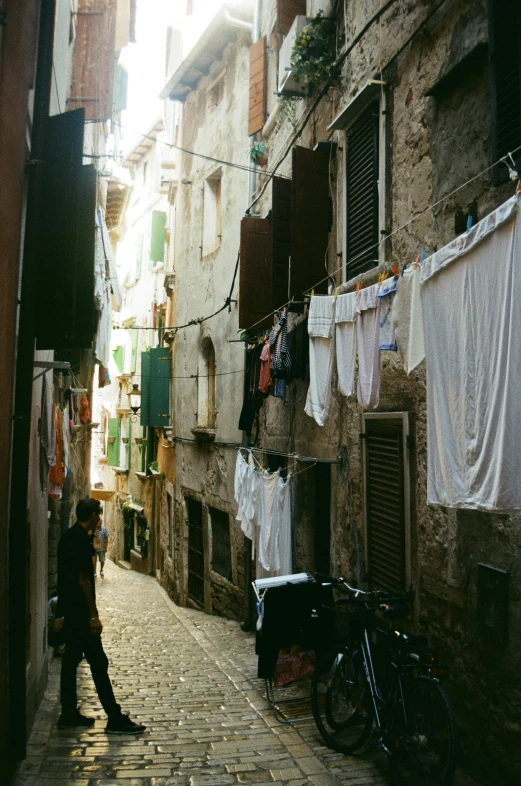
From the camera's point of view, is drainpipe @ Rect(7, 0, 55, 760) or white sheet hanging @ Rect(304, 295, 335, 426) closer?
drainpipe @ Rect(7, 0, 55, 760)

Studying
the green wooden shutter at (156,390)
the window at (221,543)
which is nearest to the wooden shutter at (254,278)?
the window at (221,543)

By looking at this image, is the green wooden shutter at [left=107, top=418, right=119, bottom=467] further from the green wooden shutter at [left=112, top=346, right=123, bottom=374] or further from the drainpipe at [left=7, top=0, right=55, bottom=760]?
the drainpipe at [left=7, top=0, right=55, bottom=760]

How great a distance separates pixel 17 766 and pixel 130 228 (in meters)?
30.1

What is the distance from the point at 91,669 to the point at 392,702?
96.4 inches

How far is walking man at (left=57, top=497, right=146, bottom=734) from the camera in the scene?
18.8 feet

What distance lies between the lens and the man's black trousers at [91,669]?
5.73 meters

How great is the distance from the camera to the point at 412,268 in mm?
4719

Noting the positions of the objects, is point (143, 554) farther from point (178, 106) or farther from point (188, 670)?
point (188, 670)

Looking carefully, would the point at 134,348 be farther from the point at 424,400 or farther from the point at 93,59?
the point at 424,400

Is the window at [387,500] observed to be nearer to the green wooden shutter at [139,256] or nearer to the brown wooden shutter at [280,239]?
the brown wooden shutter at [280,239]

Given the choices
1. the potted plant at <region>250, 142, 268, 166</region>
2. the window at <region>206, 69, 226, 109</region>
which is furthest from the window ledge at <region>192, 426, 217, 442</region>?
the window at <region>206, 69, 226, 109</region>

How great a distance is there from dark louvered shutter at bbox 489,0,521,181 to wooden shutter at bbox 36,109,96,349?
3.35 meters

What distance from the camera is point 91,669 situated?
5711mm

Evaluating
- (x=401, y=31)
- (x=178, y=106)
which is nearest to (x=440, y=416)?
(x=401, y=31)
